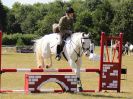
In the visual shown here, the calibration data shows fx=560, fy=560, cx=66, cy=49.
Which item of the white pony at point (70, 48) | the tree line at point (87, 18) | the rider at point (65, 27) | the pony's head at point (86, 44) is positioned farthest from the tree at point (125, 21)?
the pony's head at point (86, 44)

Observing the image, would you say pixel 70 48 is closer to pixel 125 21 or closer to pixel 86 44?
pixel 86 44

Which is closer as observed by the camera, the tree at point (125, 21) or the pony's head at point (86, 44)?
the pony's head at point (86, 44)

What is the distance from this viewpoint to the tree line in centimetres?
11812

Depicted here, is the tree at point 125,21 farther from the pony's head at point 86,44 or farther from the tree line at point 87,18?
the pony's head at point 86,44

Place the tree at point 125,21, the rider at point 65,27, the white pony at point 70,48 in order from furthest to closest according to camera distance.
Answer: the tree at point 125,21 < the rider at point 65,27 < the white pony at point 70,48

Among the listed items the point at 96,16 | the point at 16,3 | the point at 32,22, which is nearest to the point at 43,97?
the point at 96,16

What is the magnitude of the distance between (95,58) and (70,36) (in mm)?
27551

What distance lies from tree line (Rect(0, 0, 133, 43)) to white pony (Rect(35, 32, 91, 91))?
89.6 metres

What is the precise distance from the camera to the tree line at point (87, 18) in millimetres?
118125

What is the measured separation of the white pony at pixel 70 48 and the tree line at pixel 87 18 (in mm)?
89610

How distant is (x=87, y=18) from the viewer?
134 metres

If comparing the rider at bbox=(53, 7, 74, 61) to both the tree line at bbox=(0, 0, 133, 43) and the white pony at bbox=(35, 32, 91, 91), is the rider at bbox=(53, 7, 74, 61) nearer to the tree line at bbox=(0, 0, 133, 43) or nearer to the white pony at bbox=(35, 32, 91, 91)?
the white pony at bbox=(35, 32, 91, 91)

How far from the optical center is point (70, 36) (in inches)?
706

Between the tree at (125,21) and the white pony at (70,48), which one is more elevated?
the tree at (125,21)
